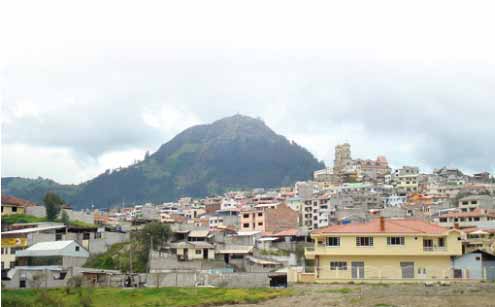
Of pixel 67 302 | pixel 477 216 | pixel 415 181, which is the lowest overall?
pixel 67 302

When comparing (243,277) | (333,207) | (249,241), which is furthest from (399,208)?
(243,277)

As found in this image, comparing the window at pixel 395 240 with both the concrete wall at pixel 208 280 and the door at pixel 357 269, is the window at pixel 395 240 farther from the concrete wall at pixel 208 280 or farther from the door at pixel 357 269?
the concrete wall at pixel 208 280

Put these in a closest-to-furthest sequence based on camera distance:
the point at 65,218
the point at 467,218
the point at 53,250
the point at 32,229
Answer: the point at 53,250 < the point at 32,229 < the point at 65,218 < the point at 467,218

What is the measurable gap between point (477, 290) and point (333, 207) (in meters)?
61.2

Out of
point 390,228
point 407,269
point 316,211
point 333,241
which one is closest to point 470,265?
point 407,269

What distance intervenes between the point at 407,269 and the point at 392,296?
32.7ft

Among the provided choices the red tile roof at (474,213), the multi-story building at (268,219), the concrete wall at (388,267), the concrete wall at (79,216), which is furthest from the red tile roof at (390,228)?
the multi-story building at (268,219)

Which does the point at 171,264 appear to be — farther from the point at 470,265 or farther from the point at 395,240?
the point at 470,265

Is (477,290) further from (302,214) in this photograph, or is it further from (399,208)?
(302,214)

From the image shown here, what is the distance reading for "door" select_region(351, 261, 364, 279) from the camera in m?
42.5

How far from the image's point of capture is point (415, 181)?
131875 millimetres

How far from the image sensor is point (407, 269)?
139 feet

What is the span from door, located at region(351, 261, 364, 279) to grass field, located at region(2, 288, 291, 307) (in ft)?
22.3

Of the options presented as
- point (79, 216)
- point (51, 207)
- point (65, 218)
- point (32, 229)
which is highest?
point (51, 207)
